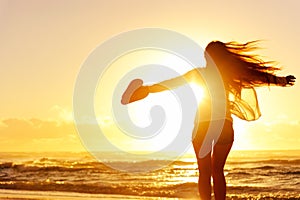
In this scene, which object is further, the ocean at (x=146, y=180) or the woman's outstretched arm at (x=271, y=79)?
the ocean at (x=146, y=180)

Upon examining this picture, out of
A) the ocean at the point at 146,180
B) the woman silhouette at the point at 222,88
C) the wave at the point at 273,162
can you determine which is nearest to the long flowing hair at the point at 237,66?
the woman silhouette at the point at 222,88

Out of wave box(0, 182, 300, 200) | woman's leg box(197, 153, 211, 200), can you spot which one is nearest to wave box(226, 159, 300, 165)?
wave box(0, 182, 300, 200)

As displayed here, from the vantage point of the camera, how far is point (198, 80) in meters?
5.98

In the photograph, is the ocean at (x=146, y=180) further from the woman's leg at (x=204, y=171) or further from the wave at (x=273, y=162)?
the woman's leg at (x=204, y=171)

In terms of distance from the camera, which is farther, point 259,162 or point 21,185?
point 259,162

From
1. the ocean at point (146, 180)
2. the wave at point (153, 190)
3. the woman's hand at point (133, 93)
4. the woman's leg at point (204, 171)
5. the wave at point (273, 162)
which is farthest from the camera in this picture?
the wave at point (273, 162)

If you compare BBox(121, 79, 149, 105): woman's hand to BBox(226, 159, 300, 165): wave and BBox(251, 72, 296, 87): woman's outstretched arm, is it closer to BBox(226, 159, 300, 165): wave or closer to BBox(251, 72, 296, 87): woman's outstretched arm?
BBox(251, 72, 296, 87): woman's outstretched arm

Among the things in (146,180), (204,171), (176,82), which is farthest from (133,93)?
(146,180)

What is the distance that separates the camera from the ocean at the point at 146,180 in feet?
48.0

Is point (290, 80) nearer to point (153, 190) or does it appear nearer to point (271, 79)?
point (271, 79)

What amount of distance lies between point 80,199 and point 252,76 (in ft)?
23.5

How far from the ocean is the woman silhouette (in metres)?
7.02

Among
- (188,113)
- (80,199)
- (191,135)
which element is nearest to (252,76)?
(191,135)

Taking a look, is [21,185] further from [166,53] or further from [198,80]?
[198,80]
